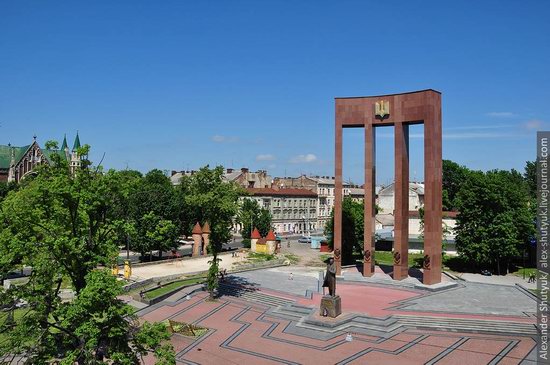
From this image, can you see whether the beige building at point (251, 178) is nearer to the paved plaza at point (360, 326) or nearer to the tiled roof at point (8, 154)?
the tiled roof at point (8, 154)

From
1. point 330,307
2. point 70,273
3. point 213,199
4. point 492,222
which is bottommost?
point 330,307

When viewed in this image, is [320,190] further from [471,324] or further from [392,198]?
[471,324]

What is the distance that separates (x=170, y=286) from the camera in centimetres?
3744

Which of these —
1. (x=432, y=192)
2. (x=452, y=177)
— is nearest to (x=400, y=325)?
(x=432, y=192)

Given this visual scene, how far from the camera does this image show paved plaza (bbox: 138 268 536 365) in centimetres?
2291

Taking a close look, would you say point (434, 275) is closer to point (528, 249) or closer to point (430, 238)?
point (430, 238)

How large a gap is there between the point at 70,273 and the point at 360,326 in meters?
17.2

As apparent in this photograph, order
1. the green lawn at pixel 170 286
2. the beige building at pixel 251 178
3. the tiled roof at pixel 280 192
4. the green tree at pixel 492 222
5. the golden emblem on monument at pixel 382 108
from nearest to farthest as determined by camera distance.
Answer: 1. the green lawn at pixel 170 286
2. the golden emblem on monument at pixel 382 108
3. the green tree at pixel 492 222
4. the tiled roof at pixel 280 192
5. the beige building at pixel 251 178

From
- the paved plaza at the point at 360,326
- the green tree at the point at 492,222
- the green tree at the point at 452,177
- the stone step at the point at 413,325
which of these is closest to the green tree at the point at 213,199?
the paved plaza at the point at 360,326

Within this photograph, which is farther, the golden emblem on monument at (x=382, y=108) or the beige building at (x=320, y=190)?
the beige building at (x=320, y=190)

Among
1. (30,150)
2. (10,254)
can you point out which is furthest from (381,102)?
(30,150)

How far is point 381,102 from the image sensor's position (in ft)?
127

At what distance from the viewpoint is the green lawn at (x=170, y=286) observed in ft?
113

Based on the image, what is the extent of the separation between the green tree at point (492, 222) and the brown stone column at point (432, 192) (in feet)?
34.5
